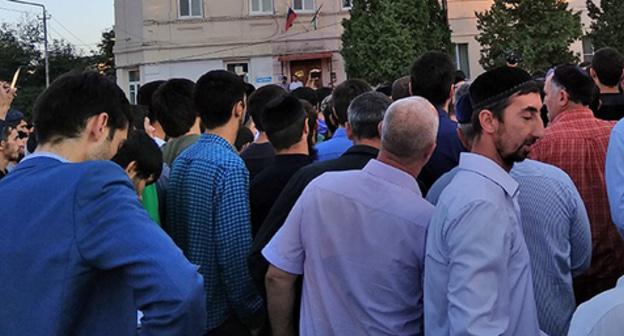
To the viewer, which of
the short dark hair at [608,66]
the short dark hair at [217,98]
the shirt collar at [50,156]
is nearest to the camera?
the shirt collar at [50,156]

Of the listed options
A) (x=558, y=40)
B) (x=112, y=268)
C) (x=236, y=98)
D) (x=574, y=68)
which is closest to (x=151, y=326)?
(x=112, y=268)

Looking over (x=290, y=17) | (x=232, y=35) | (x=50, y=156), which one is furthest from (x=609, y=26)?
(x=50, y=156)

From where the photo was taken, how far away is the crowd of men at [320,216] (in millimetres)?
2334

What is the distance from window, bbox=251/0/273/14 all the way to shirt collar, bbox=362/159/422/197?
2851 centimetres

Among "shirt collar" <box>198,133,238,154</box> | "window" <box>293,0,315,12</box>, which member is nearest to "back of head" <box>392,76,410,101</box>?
"shirt collar" <box>198,133,238,154</box>

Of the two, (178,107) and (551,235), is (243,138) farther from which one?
(551,235)

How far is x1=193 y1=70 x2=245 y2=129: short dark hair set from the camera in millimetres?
4492

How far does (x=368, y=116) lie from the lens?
4.05 m

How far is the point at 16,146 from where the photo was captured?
6.31m

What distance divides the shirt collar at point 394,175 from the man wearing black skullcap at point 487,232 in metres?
0.32

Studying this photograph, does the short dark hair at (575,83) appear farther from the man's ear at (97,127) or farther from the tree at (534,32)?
the tree at (534,32)

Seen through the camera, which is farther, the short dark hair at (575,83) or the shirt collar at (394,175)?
the short dark hair at (575,83)

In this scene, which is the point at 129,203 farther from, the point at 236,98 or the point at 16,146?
the point at 16,146

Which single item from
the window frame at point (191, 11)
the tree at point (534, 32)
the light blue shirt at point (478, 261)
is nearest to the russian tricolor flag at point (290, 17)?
the window frame at point (191, 11)
